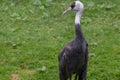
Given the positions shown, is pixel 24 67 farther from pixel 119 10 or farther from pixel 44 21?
pixel 119 10

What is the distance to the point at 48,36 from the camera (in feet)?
33.4

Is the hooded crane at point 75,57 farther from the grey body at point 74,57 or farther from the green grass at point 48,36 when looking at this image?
the green grass at point 48,36

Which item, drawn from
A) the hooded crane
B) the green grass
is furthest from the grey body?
the green grass

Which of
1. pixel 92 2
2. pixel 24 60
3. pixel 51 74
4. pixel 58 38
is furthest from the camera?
pixel 92 2

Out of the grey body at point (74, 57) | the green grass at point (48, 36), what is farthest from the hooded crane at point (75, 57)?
the green grass at point (48, 36)

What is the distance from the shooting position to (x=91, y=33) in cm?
1032

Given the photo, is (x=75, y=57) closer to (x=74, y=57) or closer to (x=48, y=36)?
(x=74, y=57)

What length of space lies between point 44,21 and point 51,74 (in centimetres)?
327

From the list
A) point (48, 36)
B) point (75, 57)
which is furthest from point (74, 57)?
point (48, 36)

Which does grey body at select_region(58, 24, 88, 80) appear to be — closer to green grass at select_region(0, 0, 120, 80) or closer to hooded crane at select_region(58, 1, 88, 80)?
hooded crane at select_region(58, 1, 88, 80)

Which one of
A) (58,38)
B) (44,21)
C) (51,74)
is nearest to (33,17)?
(44,21)

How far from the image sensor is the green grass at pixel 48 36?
27.6 ft

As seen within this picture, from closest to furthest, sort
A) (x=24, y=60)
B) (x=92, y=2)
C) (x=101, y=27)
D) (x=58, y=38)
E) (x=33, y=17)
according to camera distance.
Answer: (x=24, y=60)
(x=58, y=38)
(x=101, y=27)
(x=33, y=17)
(x=92, y=2)

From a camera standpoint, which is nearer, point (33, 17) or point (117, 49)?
point (117, 49)
